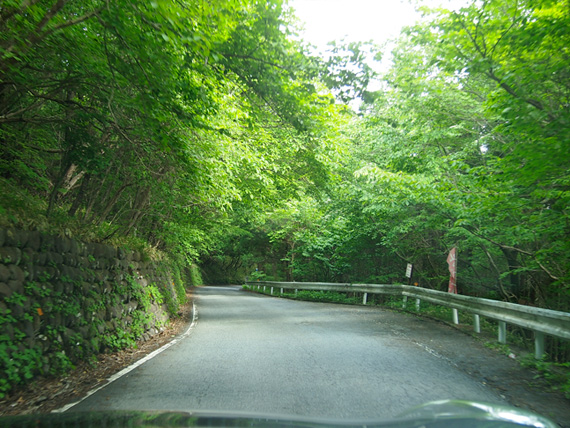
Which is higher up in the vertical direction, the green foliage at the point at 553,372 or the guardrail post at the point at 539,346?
the guardrail post at the point at 539,346

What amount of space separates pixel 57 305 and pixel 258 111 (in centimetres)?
466

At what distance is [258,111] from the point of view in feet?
24.8

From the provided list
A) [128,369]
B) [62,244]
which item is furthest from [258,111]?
[128,369]

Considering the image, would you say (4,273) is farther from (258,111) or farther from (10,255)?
(258,111)

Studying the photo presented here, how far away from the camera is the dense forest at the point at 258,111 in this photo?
18.0 feet

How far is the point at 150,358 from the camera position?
7191mm

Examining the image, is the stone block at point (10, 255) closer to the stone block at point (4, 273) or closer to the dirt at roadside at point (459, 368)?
the stone block at point (4, 273)

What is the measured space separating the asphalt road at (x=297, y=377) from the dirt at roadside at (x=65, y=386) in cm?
31

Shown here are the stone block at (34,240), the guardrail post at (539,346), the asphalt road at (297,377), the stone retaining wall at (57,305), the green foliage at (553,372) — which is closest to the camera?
the asphalt road at (297,377)

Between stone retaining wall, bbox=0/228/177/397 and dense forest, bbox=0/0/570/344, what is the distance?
0.44m

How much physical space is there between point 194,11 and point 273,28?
1242 millimetres

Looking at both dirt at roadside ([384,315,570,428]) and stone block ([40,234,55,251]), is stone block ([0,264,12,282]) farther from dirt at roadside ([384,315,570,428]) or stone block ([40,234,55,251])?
dirt at roadside ([384,315,570,428])

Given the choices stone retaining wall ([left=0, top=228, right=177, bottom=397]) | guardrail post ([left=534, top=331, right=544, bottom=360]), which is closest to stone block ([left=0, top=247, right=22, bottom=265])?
stone retaining wall ([left=0, top=228, right=177, bottom=397])

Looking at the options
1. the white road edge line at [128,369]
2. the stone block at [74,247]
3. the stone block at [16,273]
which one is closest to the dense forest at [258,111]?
the stone block at [74,247]
